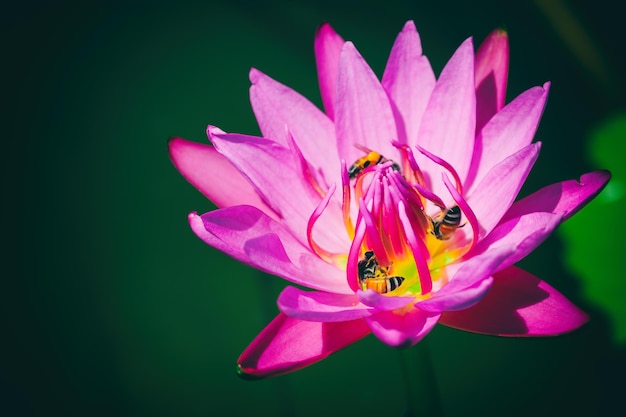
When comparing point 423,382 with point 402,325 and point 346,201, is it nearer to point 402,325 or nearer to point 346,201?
point 402,325

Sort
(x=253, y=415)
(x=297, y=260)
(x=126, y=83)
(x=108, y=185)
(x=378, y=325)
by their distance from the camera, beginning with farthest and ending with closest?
(x=126, y=83)
(x=108, y=185)
(x=253, y=415)
(x=297, y=260)
(x=378, y=325)

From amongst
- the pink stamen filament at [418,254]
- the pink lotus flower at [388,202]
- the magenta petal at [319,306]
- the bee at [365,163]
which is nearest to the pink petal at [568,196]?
the pink lotus flower at [388,202]

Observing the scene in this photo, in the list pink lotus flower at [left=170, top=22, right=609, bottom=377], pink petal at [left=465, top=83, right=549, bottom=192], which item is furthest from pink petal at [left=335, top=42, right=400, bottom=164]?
pink petal at [left=465, top=83, right=549, bottom=192]

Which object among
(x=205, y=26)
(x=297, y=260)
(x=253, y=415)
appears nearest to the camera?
(x=297, y=260)

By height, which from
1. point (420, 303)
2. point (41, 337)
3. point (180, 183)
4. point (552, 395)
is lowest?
point (552, 395)

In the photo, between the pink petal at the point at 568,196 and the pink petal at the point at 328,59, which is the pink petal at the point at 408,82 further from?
the pink petal at the point at 568,196

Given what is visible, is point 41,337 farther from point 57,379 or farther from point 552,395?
point 552,395

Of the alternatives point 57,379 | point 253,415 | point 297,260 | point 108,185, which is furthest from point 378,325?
point 108,185

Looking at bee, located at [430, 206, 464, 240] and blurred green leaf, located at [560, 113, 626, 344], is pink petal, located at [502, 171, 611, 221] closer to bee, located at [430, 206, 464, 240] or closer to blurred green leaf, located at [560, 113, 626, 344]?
bee, located at [430, 206, 464, 240]
